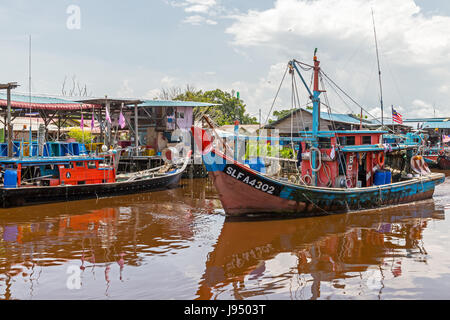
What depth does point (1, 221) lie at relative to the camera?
1430 centimetres

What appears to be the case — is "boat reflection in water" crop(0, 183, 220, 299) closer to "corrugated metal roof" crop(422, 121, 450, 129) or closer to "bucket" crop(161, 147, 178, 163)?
"bucket" crop(161, 147, 178, 163)

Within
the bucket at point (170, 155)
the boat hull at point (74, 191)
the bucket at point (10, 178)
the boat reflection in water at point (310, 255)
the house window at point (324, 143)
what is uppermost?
the house window at point (324, 143)

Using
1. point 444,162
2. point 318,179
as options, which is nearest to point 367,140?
point 318,179

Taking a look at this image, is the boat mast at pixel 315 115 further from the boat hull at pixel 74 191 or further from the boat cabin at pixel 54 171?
the boat cabin at pixel 54 171

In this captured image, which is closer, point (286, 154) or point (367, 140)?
point (367, 140)

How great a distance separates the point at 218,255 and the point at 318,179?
684 centimetres

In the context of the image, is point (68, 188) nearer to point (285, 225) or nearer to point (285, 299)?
point (285, 225)

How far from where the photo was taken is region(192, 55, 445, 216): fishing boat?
13.2 metres

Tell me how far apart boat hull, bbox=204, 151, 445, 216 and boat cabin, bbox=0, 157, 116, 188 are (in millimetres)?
8562

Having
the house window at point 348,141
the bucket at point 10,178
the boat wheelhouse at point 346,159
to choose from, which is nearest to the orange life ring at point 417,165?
the boat wheelhouse at point 346,159

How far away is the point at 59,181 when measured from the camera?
18516 mm

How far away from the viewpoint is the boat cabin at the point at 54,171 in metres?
17.2

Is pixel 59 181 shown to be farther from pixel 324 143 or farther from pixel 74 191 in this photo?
pixel 324 143

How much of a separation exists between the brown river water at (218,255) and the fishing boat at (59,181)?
0.96 m
